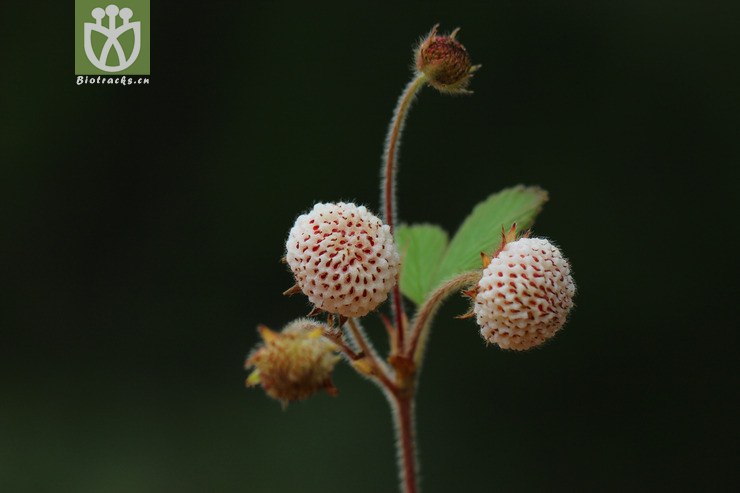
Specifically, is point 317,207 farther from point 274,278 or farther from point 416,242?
point 274,278

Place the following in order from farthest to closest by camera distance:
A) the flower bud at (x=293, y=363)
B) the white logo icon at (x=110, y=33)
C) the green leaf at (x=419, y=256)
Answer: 1. the white logo icon at (x=110, y=33)
2. the green leaf at (x=419, y=256)
3. the flower bud at (x=293, y=363)

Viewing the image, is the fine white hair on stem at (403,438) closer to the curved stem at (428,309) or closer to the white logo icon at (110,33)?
the curved stem at (428,309)

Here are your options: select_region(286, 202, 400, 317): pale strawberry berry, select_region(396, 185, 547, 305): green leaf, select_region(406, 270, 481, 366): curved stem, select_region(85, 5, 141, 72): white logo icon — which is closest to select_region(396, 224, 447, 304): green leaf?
select_region(396, 185, 547, 305): green leaf

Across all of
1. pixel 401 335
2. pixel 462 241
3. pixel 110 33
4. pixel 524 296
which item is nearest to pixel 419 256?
pixel 462 241

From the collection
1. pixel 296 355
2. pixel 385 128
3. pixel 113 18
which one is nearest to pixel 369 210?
pixel 296 355

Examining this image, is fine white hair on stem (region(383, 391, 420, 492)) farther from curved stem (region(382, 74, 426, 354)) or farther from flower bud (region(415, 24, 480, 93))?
flower bud (region(415, 24, 480, 93))

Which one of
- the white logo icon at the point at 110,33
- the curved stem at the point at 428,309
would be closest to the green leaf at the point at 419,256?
the curved stem at the point at 428,309

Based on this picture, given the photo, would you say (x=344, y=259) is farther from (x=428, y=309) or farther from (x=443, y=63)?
(x=443, y=63)
